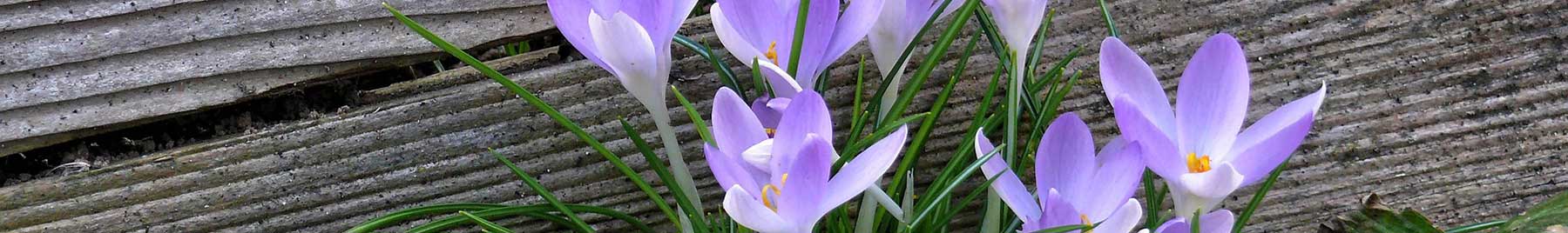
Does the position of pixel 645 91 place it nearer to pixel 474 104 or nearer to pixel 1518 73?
pixel 474 104

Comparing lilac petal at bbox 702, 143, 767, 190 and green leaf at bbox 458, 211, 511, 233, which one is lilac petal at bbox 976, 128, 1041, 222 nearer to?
lilac petal at bbox 702, 143, 767, 190

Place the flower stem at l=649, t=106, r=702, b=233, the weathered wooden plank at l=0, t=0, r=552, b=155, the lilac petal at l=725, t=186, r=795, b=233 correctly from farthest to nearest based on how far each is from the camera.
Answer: the weathered wooden plank at l=0, t=0, r=552, b=155, the flower stem at l=649, t=106, r=702, b=233, the lilac petal at l=725, t=186, r=795, b=233

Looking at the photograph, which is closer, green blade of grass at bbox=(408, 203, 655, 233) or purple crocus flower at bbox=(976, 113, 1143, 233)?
purple crocus flower at bbox=(976, 113, 1143, 233)

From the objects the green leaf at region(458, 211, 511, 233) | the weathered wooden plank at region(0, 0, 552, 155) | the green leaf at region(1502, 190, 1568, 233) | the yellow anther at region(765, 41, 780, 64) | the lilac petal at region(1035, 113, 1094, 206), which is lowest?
the green leaf at region(1502, 190, 1568, 233)

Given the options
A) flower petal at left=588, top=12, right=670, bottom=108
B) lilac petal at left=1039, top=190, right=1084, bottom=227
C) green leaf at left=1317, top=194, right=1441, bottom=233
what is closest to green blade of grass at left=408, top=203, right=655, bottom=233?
flower petal at left=588, top=12, right=670, bottom=108

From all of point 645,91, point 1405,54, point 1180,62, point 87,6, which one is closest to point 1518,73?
point 1405,54

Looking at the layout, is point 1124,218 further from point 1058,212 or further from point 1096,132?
point 1096,132

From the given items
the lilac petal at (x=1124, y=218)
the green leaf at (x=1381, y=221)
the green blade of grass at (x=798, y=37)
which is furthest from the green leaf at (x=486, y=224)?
the green leaf at (x=1381, y=221)
